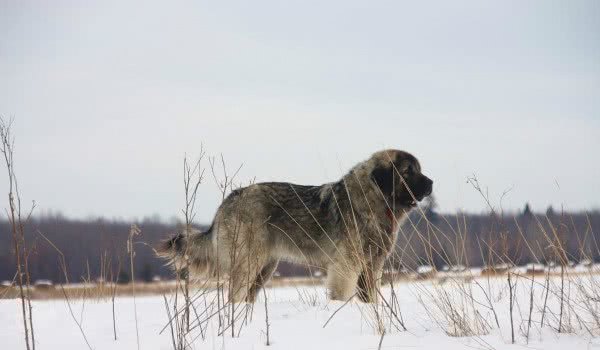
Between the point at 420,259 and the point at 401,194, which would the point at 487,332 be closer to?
the point at 420,259

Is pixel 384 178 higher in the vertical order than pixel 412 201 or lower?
higher

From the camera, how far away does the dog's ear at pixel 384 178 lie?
19.6ft

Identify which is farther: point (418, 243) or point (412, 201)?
point (412, 201)

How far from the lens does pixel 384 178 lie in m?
5.98

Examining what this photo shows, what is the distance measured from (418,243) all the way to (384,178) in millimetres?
1796

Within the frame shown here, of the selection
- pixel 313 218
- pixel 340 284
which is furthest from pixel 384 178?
pixel 340 284

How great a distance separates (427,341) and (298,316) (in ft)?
4.05

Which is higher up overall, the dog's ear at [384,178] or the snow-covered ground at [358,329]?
the dog's ear at [384,178]

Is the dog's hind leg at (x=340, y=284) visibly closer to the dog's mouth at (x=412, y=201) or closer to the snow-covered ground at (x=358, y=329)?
the snow-covered ground at (x=358, y=329)

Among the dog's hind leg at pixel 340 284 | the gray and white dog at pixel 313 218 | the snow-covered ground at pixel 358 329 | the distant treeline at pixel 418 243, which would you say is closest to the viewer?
the snow-covered ground at pixel 358 329

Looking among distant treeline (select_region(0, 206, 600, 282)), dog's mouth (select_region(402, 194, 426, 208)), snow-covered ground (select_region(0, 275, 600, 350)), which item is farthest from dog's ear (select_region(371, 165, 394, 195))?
snow-covered ground (select_region(0, 275, 600, 350))

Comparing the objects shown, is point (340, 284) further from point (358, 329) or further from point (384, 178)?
point (358, 329)

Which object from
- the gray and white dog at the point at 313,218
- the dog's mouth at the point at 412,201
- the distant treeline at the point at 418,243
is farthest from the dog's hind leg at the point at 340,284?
the dog's mouth at the point at 412,201

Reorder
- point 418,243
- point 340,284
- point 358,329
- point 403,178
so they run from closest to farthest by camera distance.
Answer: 1. point 358,329
2. point 418,243
3. point 340,284
4. point 403,178
